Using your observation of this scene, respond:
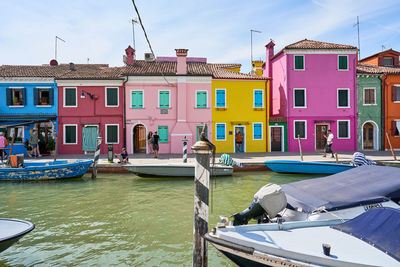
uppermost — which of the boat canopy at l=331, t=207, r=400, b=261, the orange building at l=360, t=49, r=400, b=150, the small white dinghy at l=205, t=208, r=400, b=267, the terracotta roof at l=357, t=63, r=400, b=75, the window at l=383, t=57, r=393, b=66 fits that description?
the window at l=383, t=57, r=393, b=66

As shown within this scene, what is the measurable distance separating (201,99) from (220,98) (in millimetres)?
1448

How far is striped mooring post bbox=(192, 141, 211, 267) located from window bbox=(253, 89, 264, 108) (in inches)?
737

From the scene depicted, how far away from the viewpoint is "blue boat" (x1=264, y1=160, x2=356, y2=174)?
1287 centimetres

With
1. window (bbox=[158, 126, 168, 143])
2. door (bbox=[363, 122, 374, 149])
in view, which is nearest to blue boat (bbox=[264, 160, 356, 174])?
window (bbox=[158, 126, 168, 143])

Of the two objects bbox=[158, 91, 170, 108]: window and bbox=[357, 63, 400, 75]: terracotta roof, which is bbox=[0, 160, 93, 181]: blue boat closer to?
bbox=[158, 91, 170, 108]: window

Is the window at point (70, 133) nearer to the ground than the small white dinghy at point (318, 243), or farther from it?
farther from it

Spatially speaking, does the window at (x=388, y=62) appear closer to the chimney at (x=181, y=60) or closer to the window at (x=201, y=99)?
the window at (x=201, y=99)

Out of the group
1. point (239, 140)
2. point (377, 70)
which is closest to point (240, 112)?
point (239, 140)

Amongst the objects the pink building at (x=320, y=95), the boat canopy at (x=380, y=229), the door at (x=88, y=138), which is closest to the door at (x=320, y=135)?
the pink building at (x=320, y=95)

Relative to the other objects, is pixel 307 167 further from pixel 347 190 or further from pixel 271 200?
pixel 271 200

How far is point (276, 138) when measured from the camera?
74.2 feet

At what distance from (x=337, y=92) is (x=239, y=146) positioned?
8882mm

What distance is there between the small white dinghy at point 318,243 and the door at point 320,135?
65.2 feet

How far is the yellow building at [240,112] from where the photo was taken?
21938 mm
